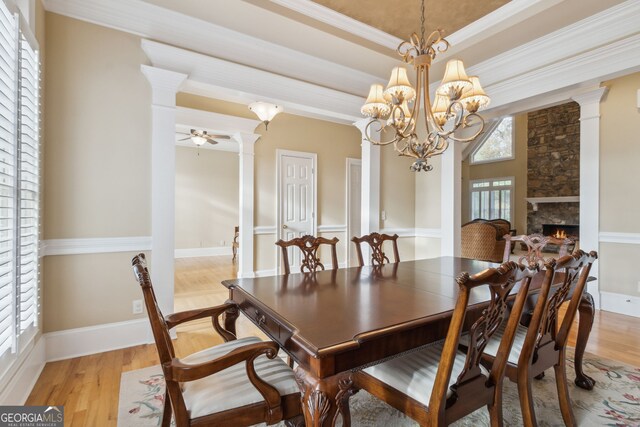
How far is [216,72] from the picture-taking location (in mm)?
2957

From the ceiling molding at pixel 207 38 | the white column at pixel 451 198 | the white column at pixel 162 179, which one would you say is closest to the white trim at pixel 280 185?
the ceiling molding at pixel 207 38

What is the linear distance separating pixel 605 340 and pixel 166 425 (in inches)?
138

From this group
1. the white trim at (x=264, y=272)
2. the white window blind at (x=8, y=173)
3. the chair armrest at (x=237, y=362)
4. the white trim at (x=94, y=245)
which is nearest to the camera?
the chair armrest at (x=237, y=362)

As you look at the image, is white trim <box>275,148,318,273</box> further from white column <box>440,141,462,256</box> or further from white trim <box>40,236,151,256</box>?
white trim <box>40,236,151,256</box>

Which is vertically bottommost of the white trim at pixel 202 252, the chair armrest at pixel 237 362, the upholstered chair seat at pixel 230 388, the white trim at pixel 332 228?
the white trim at pixel 202 252

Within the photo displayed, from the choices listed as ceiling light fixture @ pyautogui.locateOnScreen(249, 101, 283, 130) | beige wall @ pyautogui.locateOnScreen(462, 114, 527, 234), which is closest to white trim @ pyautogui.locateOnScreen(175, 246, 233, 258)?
ceiling light fixture @ pyautogui.locateOnScreen(249, 101, 283, 130)

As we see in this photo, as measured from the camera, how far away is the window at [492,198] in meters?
10.1

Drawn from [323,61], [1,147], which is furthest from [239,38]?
[1,147]

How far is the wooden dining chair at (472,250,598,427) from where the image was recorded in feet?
4.32

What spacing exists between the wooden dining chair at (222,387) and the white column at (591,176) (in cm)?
405

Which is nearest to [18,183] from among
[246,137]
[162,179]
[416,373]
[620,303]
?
[162,179]

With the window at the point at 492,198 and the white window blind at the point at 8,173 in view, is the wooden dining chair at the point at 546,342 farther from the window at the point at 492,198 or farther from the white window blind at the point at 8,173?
the window at the point at 492,198

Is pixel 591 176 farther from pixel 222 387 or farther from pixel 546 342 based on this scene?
pixel 222 387

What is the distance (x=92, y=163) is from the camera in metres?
2.47
